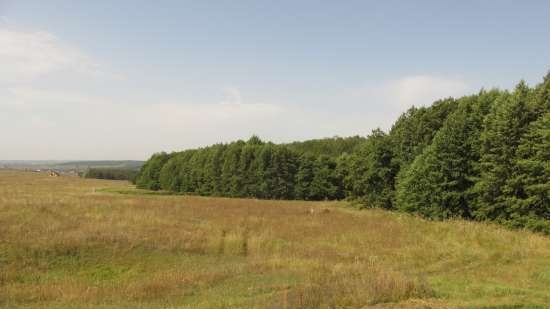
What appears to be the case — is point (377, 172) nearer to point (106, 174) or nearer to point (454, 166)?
point (454, 166)

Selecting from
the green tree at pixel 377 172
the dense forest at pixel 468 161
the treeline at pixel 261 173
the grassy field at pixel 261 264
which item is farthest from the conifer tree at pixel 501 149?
the treeline at pixel 261 173

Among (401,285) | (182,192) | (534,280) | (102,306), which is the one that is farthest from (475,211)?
(182,192)

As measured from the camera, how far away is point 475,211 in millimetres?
29406

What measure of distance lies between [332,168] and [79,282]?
5132cm

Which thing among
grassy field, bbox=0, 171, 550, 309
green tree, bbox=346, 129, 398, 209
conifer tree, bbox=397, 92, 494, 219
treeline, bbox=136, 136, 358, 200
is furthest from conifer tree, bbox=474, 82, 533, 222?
treeline, bbox=136, 136, 358, 200

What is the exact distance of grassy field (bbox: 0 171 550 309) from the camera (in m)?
10.4

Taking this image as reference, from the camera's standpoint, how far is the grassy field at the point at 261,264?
1041 cm

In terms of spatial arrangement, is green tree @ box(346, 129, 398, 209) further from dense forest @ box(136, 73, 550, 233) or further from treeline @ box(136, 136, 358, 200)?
treeline @ box(136, 136, 358, 200)

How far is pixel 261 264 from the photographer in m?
15.5

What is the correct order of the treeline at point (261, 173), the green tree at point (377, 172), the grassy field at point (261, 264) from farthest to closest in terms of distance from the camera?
1. the treeline at point (261, 173)
2. the green tree at point (377, 172)
3. the grassy field at point (261, 264)

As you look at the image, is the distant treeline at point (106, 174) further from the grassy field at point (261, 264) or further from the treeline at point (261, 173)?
the grassy field at point (261, 264)

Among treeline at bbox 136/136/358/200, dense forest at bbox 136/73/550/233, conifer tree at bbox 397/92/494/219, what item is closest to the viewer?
dense forest at bbox 136/73/550/233

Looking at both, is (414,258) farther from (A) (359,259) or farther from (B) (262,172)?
(B) (262,172)

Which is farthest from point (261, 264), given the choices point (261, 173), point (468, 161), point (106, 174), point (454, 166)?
point (106, 174)
